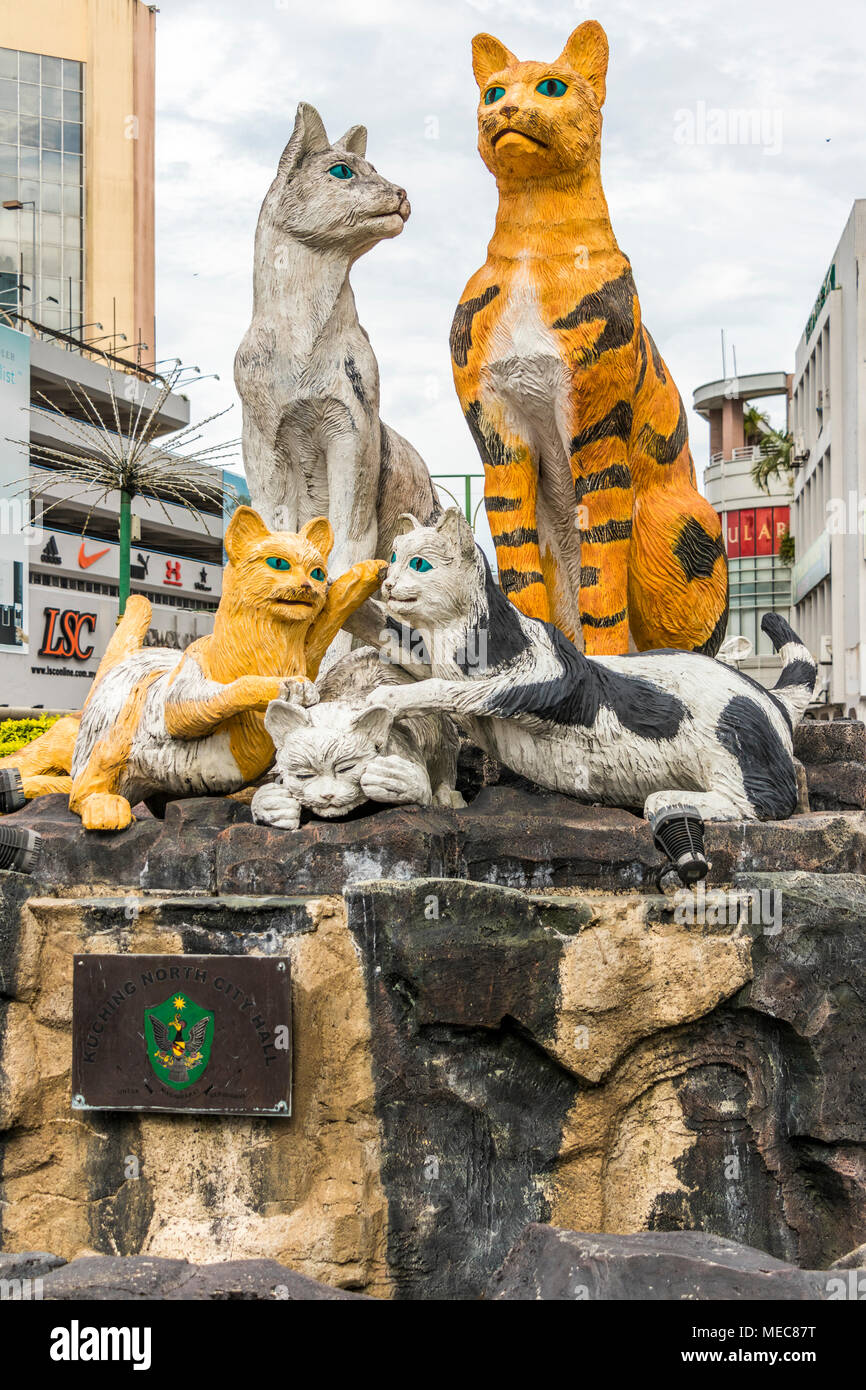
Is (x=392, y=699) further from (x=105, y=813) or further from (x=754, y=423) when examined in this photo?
(x=754, y=423)

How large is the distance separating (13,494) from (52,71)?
15103 mm

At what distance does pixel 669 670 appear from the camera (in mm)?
3959

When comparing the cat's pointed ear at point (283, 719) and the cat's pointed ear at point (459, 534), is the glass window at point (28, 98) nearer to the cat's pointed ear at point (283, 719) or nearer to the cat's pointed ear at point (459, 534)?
the cat's pointed ear at point (459, 534)

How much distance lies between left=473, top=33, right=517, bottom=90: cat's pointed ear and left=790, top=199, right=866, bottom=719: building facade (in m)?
13.7

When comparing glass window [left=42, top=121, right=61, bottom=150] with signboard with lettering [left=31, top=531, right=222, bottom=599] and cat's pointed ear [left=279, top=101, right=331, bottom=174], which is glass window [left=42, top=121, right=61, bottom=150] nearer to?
signboard with lettering [left=31, top=531, right=222, bottom=599]

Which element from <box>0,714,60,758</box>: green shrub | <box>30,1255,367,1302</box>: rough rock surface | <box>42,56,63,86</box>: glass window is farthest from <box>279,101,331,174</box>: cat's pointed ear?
<box>42,56,63,86</box>: glass window

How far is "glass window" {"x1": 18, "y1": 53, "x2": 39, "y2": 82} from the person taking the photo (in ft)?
94.6

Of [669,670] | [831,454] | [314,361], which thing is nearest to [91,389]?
[831,454]

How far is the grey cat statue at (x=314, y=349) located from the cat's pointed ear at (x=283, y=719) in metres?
1.22

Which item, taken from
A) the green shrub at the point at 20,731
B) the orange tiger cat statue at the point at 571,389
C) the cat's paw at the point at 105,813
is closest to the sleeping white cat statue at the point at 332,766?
the cat's paw at the point at 105,813

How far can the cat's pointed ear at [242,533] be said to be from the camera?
3.99 m

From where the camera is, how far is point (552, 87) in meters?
4.33
